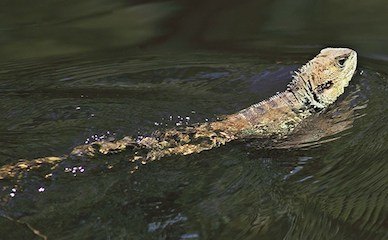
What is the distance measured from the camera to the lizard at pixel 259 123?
14.9 ft

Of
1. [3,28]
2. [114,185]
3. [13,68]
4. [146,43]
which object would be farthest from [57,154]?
[3,28]

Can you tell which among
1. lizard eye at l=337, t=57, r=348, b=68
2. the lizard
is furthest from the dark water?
lizard eye at l=337, t=57, r=348, b=68

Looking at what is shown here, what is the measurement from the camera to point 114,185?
13.9 feet

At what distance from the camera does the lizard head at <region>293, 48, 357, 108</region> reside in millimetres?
5348

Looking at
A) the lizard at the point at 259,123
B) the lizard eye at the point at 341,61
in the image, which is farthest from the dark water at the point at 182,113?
the lizard eye at the point at 341,61

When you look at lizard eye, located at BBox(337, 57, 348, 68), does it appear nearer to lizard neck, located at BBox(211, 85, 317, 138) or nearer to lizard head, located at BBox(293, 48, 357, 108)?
lizard head, located at BBox(293, 48, 357, 108)

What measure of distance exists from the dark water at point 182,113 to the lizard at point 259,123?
0.27 feet

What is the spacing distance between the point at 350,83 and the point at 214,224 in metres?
2.26

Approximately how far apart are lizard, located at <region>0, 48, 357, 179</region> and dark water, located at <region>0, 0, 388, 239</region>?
0.08 metres

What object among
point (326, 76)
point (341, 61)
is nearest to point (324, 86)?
point (326, 76)

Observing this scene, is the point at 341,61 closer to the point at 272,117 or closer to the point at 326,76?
the point at 326,76

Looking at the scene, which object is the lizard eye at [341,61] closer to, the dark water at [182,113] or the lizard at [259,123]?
the lizard at [259,123]

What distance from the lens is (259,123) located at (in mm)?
4977

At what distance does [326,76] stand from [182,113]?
1.21 metres
